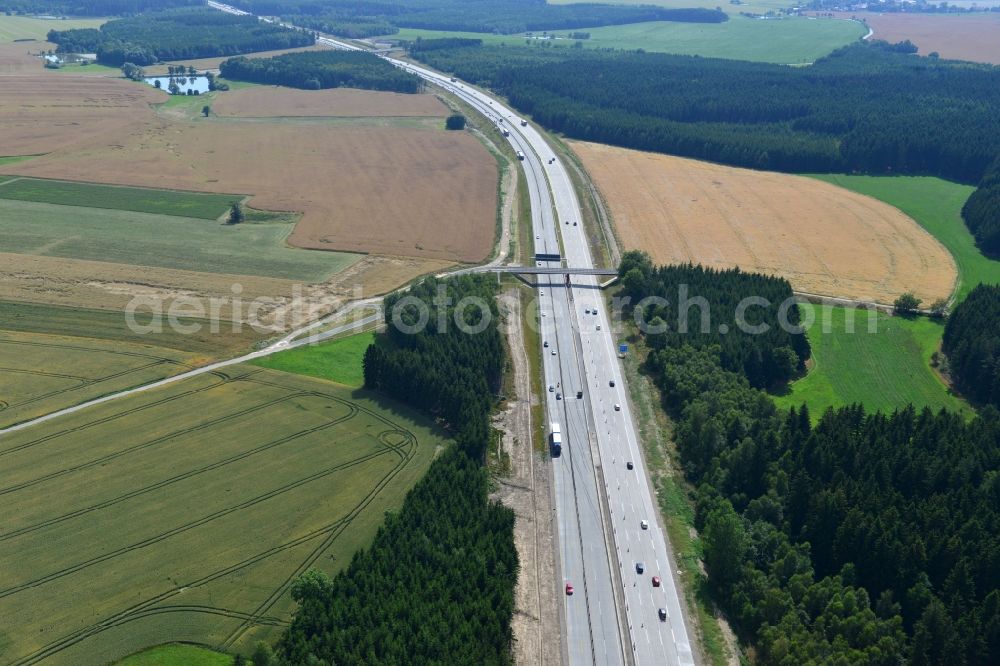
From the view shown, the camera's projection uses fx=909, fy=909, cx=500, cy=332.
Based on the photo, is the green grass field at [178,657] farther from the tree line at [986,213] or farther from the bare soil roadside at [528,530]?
the tree line at [986,213]

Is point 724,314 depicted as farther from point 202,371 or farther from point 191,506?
point 191,506

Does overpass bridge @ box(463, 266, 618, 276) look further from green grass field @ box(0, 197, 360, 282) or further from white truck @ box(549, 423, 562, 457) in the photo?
white truck @ box(549, 423, 562, 457)

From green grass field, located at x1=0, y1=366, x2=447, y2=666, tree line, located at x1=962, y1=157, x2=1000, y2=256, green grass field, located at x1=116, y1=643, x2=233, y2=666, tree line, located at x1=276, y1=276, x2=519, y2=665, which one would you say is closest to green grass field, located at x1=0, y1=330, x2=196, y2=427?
green grass field, located at x1=0, y1=366, x2=447, y2=666

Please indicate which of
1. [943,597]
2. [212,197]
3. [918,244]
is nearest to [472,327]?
[943,597]

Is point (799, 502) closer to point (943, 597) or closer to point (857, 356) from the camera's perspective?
point (943, 597)

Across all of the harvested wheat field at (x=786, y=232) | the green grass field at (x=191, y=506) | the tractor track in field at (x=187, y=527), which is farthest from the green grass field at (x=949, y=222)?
the tractor track in field at (x=187, y=527)

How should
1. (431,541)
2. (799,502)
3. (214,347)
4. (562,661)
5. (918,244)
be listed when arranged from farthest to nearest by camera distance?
1. (918,244)
2. (214,347)
3. (799,502)
4. (431,541)
5. (562,661)
